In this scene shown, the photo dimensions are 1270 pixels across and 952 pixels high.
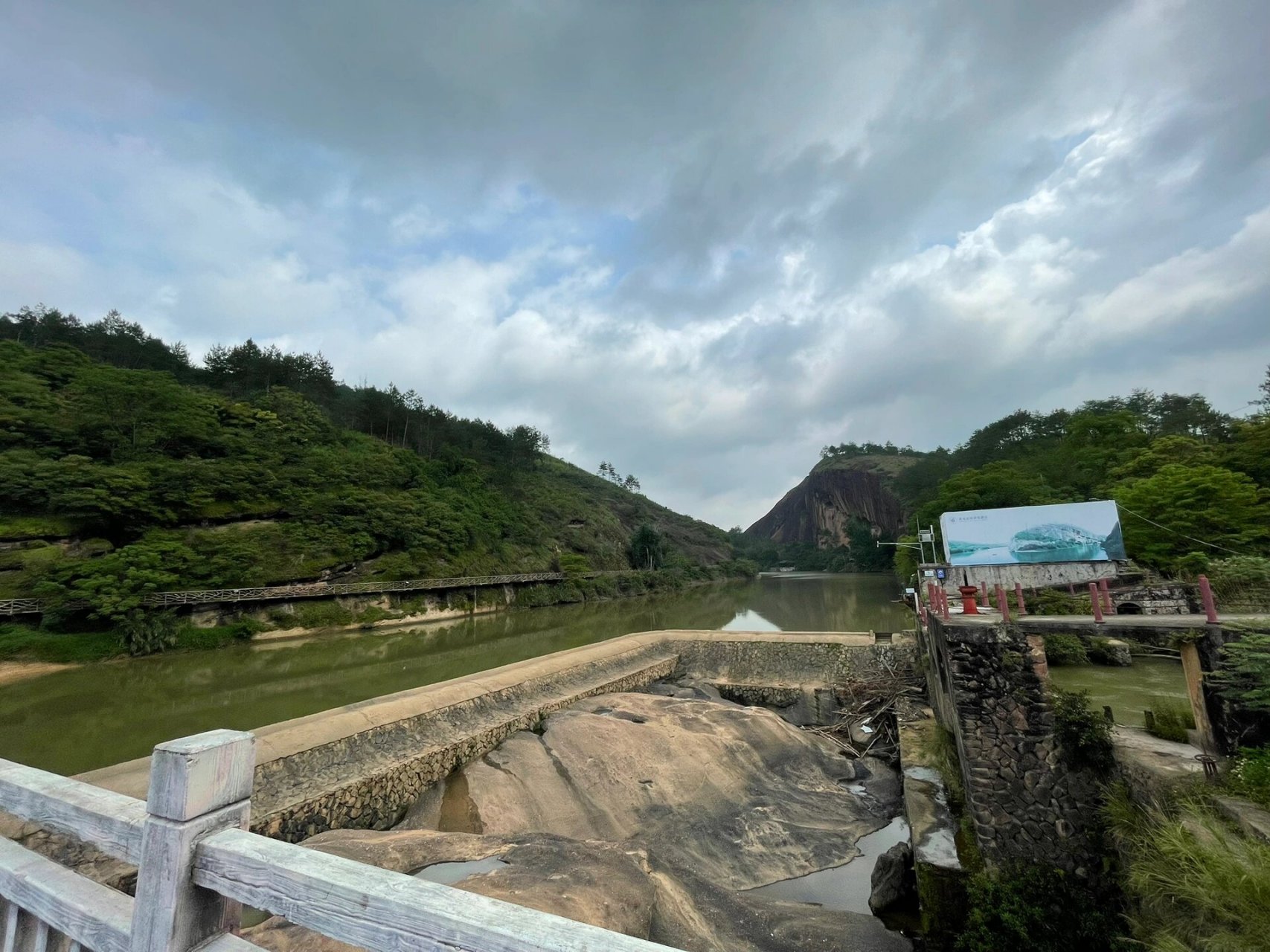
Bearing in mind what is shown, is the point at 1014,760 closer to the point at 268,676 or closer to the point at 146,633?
the point at 268,676

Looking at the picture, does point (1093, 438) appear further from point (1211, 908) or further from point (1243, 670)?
point (1211, 908)

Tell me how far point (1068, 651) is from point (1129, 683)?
2037mm

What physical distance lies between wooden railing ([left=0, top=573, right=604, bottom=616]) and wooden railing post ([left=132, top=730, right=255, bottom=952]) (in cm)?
2269

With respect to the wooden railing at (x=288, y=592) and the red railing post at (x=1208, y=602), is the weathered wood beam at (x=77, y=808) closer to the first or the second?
the red railing post at (x=1208, y=602)

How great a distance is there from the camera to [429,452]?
52188mm

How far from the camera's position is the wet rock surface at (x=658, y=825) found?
4.56 meters

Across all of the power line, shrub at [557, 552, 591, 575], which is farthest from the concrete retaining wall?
shrub at [557, 552, 591, 575]

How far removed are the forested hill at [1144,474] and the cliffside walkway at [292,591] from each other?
29544 mm

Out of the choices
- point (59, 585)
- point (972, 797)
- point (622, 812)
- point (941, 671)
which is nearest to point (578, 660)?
point (622, 812)

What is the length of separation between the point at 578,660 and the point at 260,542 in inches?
768

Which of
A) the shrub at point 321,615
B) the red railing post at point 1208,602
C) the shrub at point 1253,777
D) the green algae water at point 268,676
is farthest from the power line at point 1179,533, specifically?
the shrub at point 321,615

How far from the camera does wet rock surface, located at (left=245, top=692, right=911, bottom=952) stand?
4562mm

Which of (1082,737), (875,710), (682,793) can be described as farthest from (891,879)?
(875,710)

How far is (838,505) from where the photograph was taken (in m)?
102
